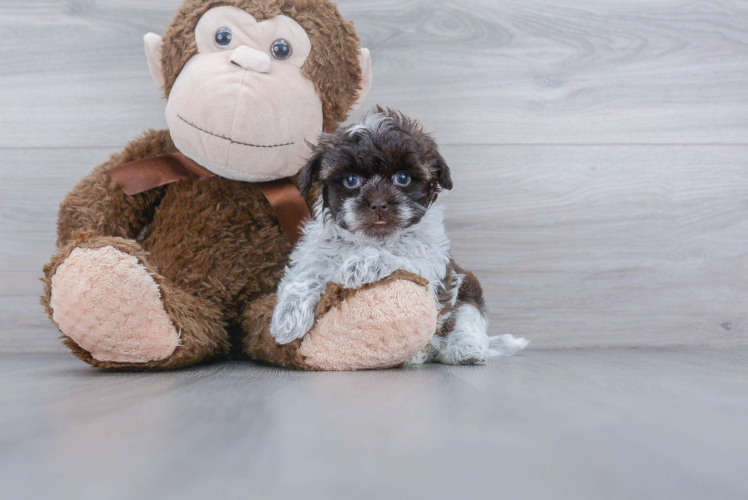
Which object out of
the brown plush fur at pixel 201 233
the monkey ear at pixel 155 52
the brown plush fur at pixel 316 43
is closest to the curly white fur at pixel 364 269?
the brown plush fur at pixel 201 233

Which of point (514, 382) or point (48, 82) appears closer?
point (514, 382)

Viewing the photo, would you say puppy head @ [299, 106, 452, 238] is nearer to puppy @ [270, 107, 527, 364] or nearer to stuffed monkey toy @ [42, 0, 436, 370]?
puppy @ [270, 107, 527, 364]

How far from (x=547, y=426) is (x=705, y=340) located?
3.63 feet

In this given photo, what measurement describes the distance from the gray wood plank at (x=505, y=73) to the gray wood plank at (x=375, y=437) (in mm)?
766

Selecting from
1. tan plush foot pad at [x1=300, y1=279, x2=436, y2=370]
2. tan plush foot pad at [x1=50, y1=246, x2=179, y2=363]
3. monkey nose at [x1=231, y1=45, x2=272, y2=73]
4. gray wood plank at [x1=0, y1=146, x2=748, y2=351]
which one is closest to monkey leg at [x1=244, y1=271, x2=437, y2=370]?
tan plush foot pad at [x1=300, y1=279, x2=436, y2=370]

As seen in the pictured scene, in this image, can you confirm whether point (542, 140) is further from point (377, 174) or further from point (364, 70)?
point (377, 174)

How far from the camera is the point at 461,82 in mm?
1457

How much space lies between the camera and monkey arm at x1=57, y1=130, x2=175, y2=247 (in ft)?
3.67

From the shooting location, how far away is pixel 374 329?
90 centimetres

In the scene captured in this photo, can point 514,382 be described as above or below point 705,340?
above

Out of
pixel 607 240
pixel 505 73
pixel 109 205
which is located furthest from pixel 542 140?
pixel 109 205

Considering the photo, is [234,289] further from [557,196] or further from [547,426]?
[557,196]

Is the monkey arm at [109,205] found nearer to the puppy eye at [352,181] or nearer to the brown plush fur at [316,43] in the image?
the brown plush fur at [316,43]

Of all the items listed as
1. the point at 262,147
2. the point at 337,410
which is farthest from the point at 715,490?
the point at 262,147
